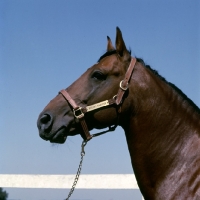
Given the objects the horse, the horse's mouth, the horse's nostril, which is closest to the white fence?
the horse

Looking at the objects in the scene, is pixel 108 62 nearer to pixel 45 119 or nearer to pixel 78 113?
pixel 78 113

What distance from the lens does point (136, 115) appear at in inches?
150

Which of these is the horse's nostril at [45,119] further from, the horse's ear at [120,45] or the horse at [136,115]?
the horse's ear at [120,45]

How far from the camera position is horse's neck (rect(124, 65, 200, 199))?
3.60m

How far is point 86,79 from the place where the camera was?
3922 mm

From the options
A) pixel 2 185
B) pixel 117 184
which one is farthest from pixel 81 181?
pixel 2 185

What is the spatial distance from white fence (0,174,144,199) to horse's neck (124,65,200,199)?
3.04 meters

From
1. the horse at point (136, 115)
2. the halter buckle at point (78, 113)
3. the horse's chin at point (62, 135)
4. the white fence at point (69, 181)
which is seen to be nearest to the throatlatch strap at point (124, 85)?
the horse at point (136, 115)

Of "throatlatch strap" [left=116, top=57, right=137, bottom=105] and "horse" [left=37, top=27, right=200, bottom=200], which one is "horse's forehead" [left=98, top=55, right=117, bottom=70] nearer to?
"horse" [left=37, top=27, right=200, bottom=200]

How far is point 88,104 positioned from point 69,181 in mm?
3422

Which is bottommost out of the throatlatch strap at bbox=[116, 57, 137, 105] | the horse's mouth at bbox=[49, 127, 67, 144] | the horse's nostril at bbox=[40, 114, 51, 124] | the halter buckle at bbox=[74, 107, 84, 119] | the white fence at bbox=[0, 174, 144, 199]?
the white fence at bbox=[0, 174, 144, 199]

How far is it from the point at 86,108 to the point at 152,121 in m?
0.61

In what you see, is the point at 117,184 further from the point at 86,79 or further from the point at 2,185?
the point at 86,79

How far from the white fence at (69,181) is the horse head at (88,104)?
2996mm
